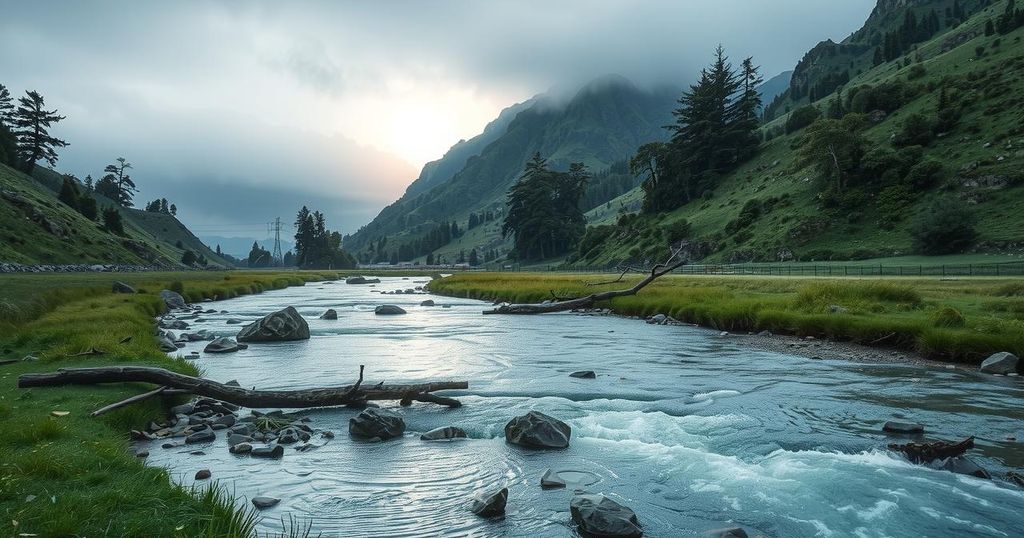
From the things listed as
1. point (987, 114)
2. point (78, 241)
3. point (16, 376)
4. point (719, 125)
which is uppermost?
point (719, 125)

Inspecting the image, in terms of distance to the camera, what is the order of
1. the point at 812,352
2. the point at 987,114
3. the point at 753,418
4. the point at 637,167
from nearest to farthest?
the point at 753,418
the point at 812,352
the point at 987,114
the point at 637,167

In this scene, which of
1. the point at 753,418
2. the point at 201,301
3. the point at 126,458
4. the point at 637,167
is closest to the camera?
the point at 126,458

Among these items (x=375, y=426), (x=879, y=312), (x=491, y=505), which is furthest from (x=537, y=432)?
(x=879, y=312)

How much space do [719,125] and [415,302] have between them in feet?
374

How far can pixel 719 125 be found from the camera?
5733 inches

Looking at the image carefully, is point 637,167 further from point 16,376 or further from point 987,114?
point 16,376

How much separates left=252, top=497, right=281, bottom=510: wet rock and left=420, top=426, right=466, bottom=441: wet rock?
4.22 m

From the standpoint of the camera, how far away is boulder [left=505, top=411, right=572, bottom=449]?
39.9ft

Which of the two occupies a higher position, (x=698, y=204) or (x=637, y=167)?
(x=637, y=167)

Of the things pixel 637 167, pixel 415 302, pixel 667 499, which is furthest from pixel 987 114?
pixel 667 499

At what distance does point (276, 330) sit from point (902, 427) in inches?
1042

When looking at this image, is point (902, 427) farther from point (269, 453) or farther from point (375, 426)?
point (269, 453)

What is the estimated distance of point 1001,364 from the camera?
18.2 metres

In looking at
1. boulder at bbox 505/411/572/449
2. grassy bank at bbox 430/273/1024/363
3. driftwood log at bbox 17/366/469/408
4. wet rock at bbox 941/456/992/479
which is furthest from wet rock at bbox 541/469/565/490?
grassy bank at bbox 430/273/1024/363
